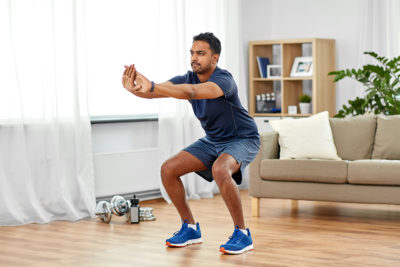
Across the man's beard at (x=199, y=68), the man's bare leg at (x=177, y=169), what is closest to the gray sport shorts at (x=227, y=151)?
the man's bare leg at (x=177, y=169)

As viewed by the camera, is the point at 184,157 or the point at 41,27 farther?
the point at 41,27

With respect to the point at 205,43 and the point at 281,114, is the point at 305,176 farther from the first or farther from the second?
the point at 281,114

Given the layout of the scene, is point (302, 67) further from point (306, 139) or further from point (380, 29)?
point (306, 139)

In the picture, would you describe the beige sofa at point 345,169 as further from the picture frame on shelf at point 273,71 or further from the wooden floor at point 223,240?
the picture frame on shelf at point 273,71

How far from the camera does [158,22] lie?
611 cm

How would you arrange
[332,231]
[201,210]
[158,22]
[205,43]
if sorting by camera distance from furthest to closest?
[158,22] < [201,210] < [332,231] < [205,43]

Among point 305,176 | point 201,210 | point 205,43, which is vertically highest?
point 205,43

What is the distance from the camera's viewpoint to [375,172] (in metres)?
4.73

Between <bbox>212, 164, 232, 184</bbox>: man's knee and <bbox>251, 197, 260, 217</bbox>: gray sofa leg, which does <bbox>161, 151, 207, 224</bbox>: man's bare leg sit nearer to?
<bbox>212, 164, 232, 184</bbox>: man's knee

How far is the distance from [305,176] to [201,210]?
1.03 metres

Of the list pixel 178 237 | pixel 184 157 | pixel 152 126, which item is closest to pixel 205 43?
pixel 184 157

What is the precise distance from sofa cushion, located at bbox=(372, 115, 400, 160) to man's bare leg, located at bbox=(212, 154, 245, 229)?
1770 millimetres

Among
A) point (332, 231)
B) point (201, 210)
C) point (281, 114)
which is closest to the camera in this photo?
point (332, 231)

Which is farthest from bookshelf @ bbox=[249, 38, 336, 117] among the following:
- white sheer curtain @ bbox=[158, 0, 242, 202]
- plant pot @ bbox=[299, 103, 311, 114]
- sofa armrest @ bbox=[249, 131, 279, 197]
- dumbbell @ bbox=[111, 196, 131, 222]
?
dumbbell @ bbox=[111, 196, 131, 222]
